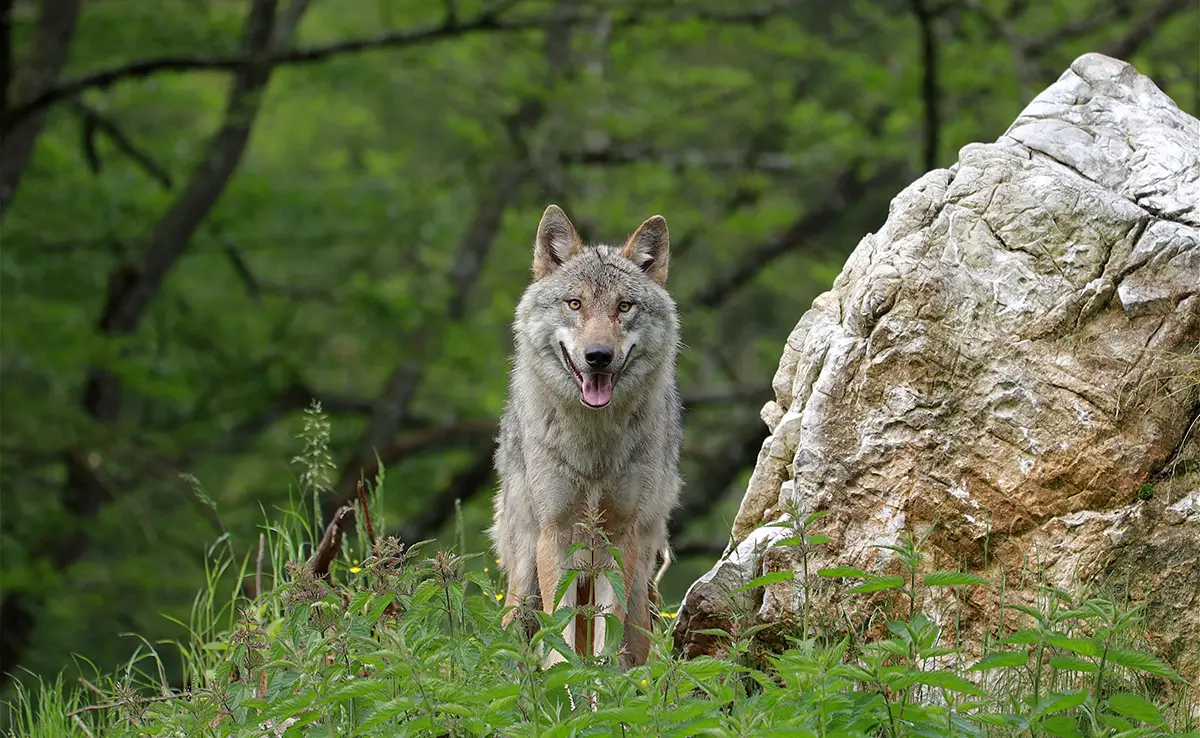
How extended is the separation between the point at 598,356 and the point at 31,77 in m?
11.5

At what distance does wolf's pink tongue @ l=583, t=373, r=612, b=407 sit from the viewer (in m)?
6.71

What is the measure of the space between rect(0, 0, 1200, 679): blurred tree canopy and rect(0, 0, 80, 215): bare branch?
0.16 ft

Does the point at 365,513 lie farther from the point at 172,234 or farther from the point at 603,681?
the point at 172,234

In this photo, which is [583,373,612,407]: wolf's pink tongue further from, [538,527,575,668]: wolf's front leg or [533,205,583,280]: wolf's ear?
[533,205,583,280]: wolf's ear

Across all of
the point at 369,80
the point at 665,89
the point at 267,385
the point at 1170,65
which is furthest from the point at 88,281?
the point at 1170,65

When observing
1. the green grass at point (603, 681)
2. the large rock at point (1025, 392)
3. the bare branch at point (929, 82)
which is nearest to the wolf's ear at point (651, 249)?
the large rock at point (1025, 392)

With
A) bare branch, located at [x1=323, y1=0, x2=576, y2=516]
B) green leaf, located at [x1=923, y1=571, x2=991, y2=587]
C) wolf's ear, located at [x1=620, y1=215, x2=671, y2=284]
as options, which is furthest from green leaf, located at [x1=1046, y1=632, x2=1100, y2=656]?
bare branch, located at [x1=323, y1=0, x2=576, y2=516]

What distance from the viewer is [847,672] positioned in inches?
157

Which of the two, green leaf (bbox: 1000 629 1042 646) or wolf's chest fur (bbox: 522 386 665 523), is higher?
wolf's chest fur (bbox: 522 386 665 523)

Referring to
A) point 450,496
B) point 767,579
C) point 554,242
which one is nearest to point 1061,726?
point 767,579

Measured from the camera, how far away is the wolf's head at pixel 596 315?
685 centimetres

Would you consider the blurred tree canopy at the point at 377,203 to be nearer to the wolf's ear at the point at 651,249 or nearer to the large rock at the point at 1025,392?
the wolf's ear at the point at 651,249

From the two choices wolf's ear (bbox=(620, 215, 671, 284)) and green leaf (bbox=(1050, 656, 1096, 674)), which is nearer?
green leaf (bbox=(1050, 656, 1096, 674))

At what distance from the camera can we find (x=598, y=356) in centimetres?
675
